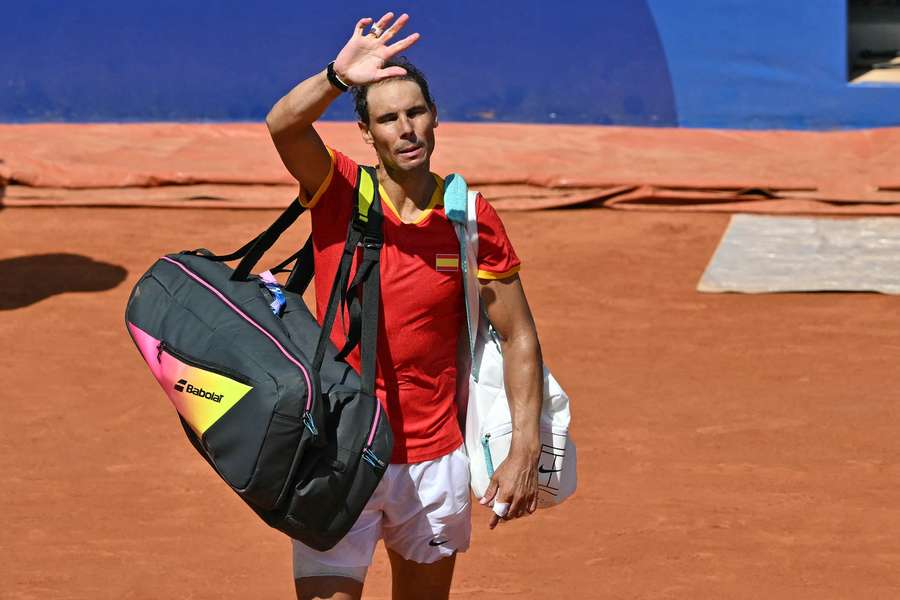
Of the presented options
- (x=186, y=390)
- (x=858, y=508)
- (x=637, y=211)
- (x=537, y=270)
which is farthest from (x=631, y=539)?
(x=637, y=211)

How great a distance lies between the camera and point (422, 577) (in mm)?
3859

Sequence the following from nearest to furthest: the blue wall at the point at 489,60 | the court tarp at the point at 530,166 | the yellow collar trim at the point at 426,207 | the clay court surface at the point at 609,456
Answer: the yellow collar trim at the point at 426,207, the clay court surface at the point at 609,456, the court tarp at the point at 530,166, the blue wall at the point at 489,60

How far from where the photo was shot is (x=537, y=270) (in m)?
9.61

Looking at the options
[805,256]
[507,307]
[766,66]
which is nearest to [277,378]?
[507,307]

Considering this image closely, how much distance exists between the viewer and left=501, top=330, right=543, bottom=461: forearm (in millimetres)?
3688

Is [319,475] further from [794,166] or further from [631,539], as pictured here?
[794,166]

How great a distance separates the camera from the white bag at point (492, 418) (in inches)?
146

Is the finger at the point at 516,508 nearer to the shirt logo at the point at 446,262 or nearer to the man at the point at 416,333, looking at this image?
the man at the point at 416,333

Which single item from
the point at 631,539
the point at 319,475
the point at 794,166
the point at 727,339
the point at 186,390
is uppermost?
the point at 186,390

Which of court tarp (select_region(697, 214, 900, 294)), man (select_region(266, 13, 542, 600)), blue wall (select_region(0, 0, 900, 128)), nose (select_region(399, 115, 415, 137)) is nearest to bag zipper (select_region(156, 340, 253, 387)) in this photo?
man (select_region(266, 13, 542, 600))

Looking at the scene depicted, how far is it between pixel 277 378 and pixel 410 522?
2.21 feet

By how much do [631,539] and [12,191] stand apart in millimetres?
7354

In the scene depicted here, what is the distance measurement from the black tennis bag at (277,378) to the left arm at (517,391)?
353mm

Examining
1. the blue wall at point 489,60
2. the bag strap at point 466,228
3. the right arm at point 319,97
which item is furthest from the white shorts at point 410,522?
the blue wall at point 489,60
